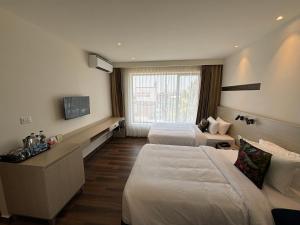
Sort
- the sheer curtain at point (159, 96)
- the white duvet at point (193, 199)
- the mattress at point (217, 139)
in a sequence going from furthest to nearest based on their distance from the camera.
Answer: the sheer curtain at point (159, 96) < the mattress at point (217, 139) < the white duvet at point (193, 199)

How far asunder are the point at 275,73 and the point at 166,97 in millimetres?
2925

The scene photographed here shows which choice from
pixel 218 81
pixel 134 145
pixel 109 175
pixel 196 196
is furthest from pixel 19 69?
pixel 218 81

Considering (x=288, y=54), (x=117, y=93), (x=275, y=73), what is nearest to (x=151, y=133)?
(x=117, y=93)

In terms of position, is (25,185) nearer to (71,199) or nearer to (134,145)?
(71,199)

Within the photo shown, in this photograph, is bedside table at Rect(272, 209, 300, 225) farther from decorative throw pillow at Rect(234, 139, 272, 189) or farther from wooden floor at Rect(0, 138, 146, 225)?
wooden floor at Rect(0, 138, 146, 225)

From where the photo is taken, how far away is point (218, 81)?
4.31 metres

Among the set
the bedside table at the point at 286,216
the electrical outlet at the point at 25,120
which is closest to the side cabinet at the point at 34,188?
the electrical outlet at the point at 25,120

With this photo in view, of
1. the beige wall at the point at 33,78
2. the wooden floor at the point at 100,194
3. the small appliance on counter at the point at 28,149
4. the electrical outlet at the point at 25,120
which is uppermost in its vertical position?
the beige wall at the point at 33,78

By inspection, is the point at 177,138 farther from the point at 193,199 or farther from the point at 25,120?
the point at 25,120

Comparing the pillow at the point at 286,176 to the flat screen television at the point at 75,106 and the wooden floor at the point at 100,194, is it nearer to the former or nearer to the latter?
the wooden floor at the point at 100,194

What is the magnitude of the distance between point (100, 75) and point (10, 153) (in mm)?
2922

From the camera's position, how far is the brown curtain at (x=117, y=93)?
4.75 metres

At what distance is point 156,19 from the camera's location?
6.22ft

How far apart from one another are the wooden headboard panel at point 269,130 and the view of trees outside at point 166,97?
152 centimetres
